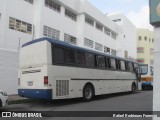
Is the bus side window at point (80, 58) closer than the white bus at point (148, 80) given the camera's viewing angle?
Yes

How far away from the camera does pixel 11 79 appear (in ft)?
51.6

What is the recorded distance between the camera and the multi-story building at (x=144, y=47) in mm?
67625

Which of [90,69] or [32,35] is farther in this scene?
[32,35]

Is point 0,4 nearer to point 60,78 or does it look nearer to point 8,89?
point 8,89

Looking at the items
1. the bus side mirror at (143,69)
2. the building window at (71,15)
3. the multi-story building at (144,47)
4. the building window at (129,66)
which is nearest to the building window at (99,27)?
the building window at (71,15)

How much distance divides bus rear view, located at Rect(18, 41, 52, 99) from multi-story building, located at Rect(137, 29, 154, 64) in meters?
58.6

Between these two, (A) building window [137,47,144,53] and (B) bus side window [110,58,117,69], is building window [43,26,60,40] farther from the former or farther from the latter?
(A) building window [137,47,144,53]

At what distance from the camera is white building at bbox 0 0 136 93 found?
1806 centimetres

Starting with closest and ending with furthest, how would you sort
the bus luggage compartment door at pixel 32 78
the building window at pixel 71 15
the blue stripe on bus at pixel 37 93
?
the blue stripe on bus at pixel 37 93 < the bus luggage compartment door at pixel 32 78 < the building window at pixel 71 15

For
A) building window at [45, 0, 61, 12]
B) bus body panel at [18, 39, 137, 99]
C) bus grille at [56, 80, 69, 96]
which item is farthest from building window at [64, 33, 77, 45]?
bus grille at [56, 80, 69, 96]

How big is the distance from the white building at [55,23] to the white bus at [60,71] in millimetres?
4699

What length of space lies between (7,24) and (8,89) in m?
5.12

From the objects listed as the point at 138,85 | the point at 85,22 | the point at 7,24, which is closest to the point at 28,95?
the point at 7,24

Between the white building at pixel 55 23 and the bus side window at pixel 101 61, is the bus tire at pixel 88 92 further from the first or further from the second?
the white building at pixel 55 23
